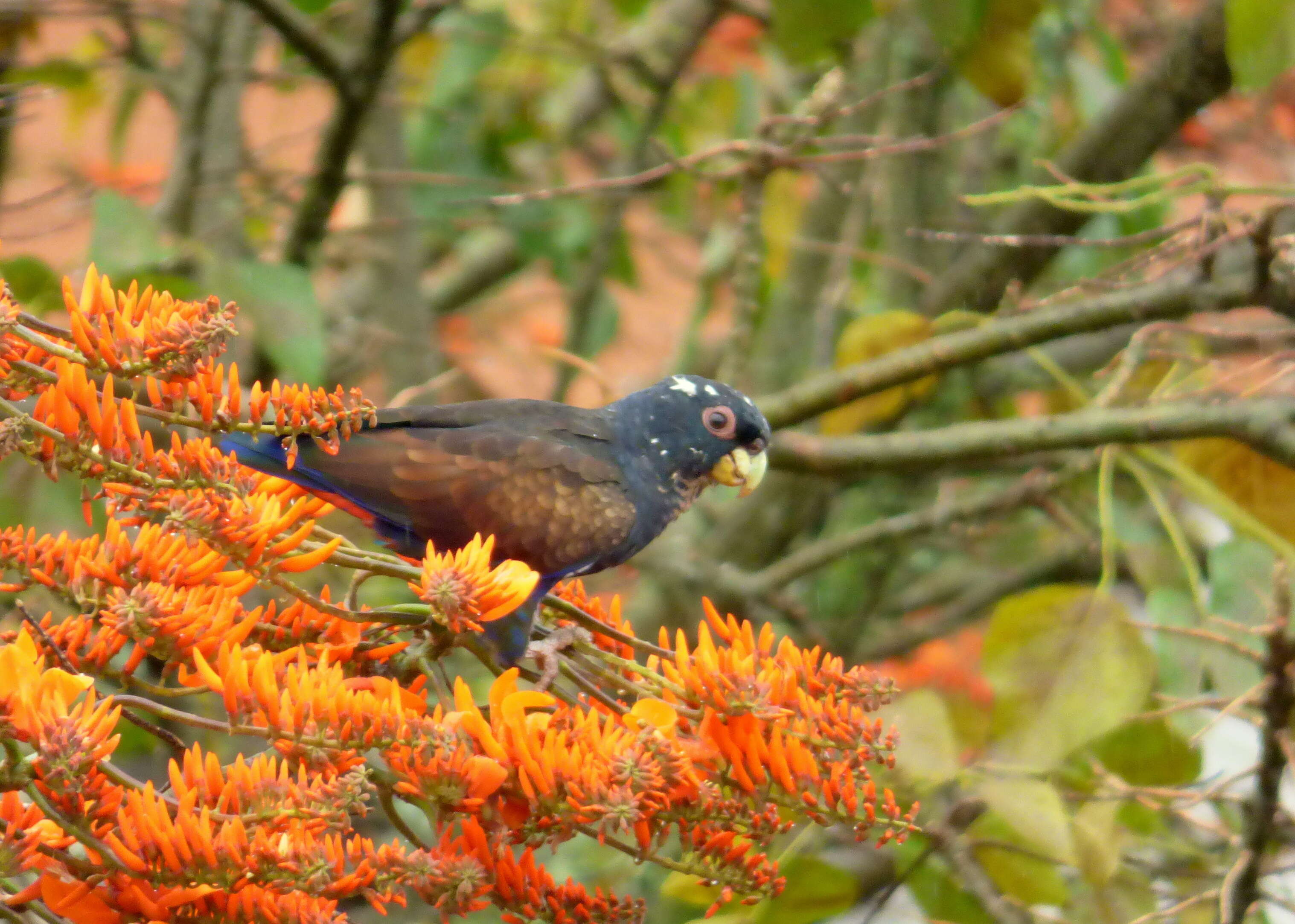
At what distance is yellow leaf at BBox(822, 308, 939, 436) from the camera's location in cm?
197

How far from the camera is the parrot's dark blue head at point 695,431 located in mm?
1543

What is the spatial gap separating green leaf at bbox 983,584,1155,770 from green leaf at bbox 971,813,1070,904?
0.08 meters

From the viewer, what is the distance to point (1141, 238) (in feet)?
4.25

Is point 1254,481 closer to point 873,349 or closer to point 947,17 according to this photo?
point 873,349

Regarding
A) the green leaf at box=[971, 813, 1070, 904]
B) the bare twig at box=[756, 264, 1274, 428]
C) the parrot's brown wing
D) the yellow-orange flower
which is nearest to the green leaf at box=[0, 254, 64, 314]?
the parrot's brown wing

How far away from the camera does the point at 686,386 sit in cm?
157

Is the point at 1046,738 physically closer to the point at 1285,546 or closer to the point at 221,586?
the point at 1285,546

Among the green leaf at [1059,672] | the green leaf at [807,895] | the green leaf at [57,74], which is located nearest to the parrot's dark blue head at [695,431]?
the green leaf at [1059,672]

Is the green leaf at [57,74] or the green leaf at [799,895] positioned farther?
the green leaf at [57,74]

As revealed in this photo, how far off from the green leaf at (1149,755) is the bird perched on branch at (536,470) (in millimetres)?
529

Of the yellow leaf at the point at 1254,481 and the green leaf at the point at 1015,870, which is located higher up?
the yellow leaf at the point at 1254,481

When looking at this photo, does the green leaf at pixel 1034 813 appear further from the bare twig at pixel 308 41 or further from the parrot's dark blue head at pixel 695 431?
the bare twig at pixel 308 41

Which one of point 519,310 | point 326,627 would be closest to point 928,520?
point 326,627

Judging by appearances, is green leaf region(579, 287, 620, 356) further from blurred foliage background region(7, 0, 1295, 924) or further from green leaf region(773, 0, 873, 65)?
green leaf region(773, 0, 873, 65)
